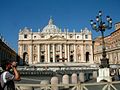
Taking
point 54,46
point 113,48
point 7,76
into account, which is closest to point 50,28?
point 54,46

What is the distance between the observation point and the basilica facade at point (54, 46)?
9000 centimetres

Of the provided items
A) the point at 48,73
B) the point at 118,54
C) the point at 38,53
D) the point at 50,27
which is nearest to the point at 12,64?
the point at 48,73

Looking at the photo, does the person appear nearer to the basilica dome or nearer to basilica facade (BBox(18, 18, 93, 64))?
basilica facade (BBox(18, 18, 93, 64))

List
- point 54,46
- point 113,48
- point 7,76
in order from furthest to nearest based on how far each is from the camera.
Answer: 1. point 54,46
2. point 113,48
3. point 7,76

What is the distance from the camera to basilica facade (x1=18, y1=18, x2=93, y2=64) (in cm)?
9000

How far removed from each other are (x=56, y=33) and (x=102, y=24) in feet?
227

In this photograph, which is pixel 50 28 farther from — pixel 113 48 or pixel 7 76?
pixel 7 76

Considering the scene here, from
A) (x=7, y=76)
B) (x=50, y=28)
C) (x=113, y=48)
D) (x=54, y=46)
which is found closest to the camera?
(x=7, y=76)

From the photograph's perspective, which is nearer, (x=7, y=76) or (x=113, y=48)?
(x=7, y=76)

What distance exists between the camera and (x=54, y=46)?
299ft

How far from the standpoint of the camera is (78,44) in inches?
3622

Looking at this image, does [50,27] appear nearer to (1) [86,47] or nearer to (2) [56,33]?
(2) [56,33]

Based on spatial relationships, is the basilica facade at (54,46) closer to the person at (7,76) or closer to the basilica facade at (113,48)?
the basilica facade at (113,48)

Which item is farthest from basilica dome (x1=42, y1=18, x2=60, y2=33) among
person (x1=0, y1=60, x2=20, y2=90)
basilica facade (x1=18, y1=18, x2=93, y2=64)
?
person (x1=0, y1=60, x2=20, y2=90)
